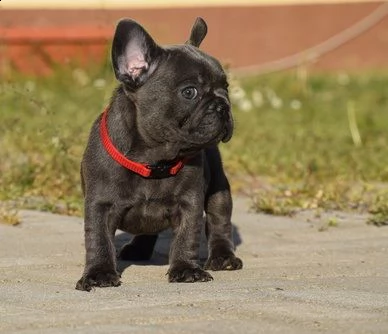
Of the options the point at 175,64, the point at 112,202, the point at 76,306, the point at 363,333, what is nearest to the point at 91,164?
the point at 112,202

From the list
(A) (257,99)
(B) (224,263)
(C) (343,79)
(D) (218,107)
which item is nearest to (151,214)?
(B) (224,263)

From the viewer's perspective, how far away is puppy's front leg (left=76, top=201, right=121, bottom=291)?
207 inches

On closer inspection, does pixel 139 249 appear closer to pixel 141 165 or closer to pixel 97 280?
pixel 141 165

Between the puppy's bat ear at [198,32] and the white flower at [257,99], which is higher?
the puppy's bat ear at [198,32]

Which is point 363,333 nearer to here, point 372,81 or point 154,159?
point 154,159

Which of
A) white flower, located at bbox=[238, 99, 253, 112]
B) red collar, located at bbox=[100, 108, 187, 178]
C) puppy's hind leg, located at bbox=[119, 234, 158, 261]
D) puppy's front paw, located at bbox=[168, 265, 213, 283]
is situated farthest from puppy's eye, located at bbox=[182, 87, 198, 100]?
white flower, located at bbox=[238, 99, 253, 112]

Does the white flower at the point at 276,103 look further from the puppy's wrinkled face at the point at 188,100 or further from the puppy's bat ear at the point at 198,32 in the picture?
the puppy's wrinkled face at the point at 188,100

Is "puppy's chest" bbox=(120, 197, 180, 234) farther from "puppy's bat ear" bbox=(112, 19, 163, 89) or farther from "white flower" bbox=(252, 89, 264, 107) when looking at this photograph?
"white flower" bbox=(252, 89, 264, 107)

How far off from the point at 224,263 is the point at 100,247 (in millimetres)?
677

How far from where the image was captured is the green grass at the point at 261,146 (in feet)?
25.7

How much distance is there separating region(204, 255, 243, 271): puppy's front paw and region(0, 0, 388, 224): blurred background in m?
1.63

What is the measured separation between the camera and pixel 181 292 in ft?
16.5

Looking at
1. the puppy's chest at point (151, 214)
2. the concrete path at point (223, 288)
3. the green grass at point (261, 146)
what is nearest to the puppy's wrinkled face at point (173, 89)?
the puppy's chest at point (151, 214)

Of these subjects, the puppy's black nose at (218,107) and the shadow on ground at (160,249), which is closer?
the puppy's black nose at (218,107)
